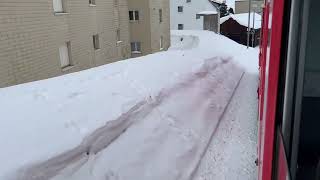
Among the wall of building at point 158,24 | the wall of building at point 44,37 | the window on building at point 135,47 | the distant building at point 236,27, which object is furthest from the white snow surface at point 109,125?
the distant building at point 236,27

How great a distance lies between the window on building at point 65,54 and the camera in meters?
15.5

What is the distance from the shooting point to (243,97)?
10539 mm

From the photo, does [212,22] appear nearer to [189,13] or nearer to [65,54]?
[189,13]

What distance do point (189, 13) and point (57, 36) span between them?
37.4 meters

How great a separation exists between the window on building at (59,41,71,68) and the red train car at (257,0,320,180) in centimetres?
1375

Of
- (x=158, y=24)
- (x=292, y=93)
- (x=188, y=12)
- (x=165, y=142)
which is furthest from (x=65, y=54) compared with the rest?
(x=188, y=12)

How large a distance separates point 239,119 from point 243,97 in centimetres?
220

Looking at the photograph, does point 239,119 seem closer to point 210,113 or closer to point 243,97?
point 210,113

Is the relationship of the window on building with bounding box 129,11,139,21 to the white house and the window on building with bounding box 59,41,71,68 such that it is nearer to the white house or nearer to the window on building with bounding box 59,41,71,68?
the window on building with bounding box 59,41,71,68

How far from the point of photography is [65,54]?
15.9 meters

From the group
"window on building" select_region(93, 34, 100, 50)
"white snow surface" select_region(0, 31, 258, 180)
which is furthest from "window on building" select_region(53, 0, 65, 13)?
"white snow surface" select_region(0, 31, 258, 180)

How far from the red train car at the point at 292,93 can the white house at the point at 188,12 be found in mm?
48456

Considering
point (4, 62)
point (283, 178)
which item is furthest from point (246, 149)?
point (4, 62)

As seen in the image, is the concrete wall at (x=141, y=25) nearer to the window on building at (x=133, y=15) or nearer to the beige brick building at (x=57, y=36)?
the window on building at (x=133, y=15)
